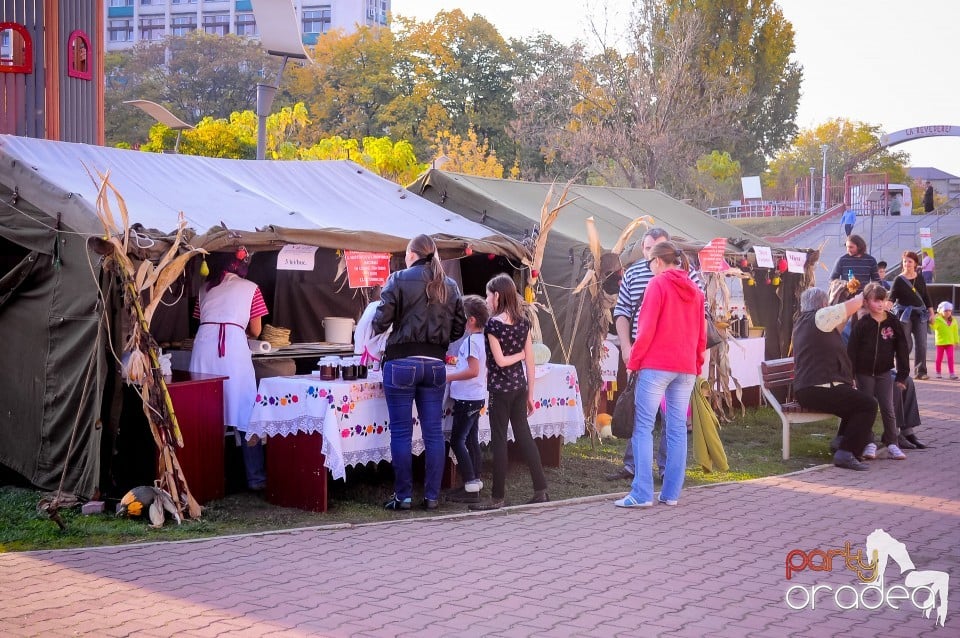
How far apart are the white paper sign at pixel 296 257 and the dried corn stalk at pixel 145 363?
71.9 inches

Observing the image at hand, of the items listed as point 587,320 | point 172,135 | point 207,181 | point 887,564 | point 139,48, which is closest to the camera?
point 887,564

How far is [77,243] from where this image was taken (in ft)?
24.5

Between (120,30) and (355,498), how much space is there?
96784mm

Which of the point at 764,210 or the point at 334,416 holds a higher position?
the point at 764,210

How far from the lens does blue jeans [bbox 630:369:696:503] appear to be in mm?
7461

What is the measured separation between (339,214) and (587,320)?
3.03 meters

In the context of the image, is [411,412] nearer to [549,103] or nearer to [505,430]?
[505,430]

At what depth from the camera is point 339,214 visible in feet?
31.5

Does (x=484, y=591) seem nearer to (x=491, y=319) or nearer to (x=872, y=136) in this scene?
(x=491, y=319)

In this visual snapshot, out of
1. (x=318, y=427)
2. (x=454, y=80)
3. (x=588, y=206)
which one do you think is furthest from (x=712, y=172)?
(x=318, y=427)

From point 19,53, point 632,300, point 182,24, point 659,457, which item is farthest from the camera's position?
point 182,24

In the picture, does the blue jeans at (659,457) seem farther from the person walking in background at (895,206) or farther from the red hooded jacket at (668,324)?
the person walking in background at (895,206)

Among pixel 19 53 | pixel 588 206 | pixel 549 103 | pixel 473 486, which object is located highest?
pixel 549 103

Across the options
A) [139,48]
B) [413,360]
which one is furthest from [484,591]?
[139,48]
